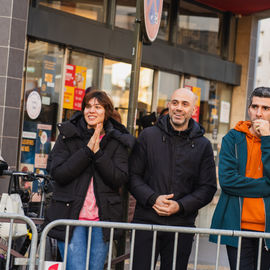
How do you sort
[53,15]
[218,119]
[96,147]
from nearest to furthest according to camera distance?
→ [96,147] → [53,15] → [218,119]

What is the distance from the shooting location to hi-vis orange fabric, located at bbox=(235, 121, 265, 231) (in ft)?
14.0

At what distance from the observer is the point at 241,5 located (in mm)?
12867

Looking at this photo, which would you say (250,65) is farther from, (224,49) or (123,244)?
(123,244)

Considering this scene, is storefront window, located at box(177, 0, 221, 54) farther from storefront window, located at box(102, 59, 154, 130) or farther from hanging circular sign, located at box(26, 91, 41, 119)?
hanging circular sign, located at box(26, 91, 41, 119)

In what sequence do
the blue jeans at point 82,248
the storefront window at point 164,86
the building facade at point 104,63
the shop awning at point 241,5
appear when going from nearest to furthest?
1. the blue jeans at point 82,248
2. the building facade at point 104,63
3. the storefront window at point 164,86
4. the shop awning at point 241,5

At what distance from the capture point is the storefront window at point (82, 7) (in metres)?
9.42

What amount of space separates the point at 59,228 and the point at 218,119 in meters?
9.56

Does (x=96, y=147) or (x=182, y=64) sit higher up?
(x=182, y=64)

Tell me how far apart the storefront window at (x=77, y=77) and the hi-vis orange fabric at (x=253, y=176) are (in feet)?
18.6

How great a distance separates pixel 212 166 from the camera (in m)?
4.62

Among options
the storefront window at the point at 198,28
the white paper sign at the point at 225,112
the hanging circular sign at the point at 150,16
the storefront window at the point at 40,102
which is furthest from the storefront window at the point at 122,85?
the hanging circular sign at the point at 150,16

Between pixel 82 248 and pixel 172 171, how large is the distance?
903 millimetres

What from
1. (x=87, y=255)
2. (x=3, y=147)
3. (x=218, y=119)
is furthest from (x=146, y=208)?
(x=218, y=119)

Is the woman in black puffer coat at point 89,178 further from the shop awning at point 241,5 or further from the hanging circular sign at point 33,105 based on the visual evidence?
the shop awning at point 241,5
